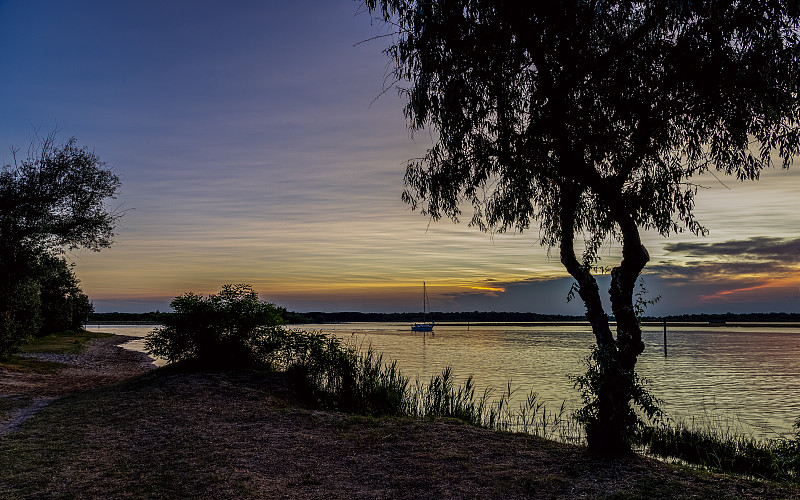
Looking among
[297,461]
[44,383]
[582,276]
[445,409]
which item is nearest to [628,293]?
[582,276]

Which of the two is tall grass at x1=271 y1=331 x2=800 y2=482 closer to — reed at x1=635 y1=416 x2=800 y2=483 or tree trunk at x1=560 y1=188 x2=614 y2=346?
reed at x1=635 y1=416 x2=800 y2=483

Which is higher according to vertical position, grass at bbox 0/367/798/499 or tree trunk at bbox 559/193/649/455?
tree trunk at bbox 559/193/649/455

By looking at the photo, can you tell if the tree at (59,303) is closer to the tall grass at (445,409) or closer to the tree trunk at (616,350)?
the tall grass at (445,409)

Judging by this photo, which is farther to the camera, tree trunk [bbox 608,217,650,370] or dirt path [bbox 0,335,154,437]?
dirt path [bbox 0,335,154,437]

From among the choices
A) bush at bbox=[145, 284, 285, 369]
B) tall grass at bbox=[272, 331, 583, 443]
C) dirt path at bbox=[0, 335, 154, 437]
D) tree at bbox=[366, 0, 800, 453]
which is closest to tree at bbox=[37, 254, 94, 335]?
dirt path at bbox=[0, 335, 154, 437]

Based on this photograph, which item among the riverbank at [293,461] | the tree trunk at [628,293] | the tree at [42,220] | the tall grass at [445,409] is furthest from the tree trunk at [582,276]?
the tree at [42,220]

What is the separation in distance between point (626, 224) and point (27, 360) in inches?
1026

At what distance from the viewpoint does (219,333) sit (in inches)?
725

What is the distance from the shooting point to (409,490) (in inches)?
296

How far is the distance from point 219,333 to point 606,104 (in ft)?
46.1

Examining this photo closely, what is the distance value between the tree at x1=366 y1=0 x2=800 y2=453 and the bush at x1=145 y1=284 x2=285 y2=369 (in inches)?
402

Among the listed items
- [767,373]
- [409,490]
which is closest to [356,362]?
[409,490]

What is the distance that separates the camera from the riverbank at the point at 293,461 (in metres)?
7.39

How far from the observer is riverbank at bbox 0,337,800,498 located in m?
7.39
